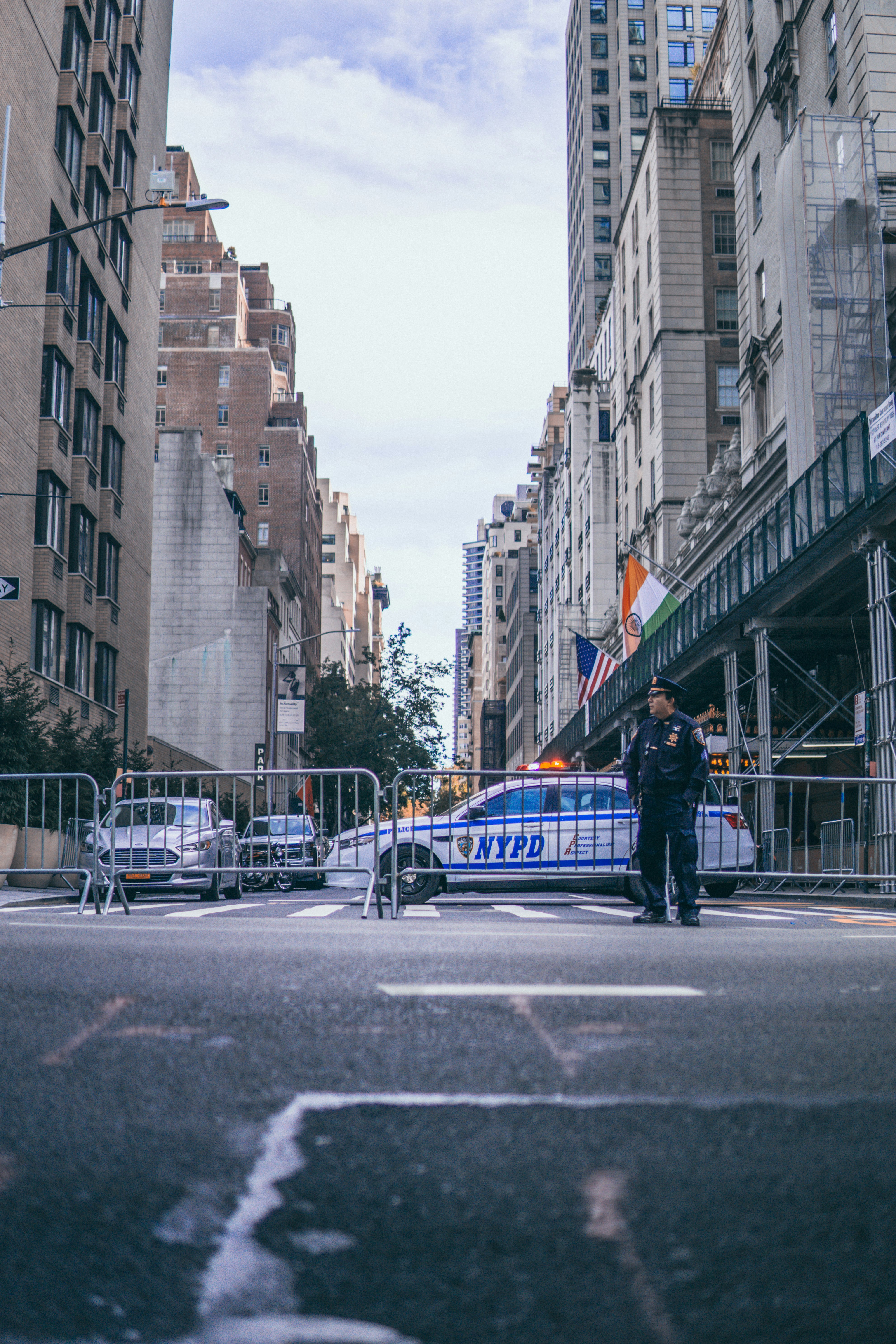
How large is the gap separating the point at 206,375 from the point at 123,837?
8499 centimetres

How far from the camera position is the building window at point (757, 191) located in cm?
4341

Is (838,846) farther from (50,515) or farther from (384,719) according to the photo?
(384,719)

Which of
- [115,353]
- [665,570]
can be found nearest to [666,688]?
[665,570]

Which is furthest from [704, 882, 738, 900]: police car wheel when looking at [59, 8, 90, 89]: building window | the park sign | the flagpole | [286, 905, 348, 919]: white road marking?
[59, 8, 90, 89]: building window

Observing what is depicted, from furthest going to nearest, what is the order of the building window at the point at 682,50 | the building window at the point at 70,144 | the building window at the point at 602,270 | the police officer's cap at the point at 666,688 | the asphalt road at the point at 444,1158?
the building window at the point at 602,270 → the building window at the point at 682,50 → the building window at the point at 70,144 → the police officer's cap at the point at 666,688 → the asphalt road at the point at 444,1158

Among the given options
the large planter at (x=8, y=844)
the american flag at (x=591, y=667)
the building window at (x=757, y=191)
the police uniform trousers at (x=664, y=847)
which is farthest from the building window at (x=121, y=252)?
the police uniform trousers at (x=664, y=847)

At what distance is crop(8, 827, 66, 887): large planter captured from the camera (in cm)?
1644

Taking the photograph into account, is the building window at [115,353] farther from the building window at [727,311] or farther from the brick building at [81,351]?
the building window at [727,311]

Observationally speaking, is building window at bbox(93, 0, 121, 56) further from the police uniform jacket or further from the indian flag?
the police uniform jacket

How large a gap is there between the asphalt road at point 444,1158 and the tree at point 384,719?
5834 centimetres

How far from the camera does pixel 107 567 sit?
43.5 metres

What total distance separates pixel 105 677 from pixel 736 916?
31619mm

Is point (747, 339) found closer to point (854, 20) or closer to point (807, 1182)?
point (854, 20)

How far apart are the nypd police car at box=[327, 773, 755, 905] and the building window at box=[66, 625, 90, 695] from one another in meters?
24.9
